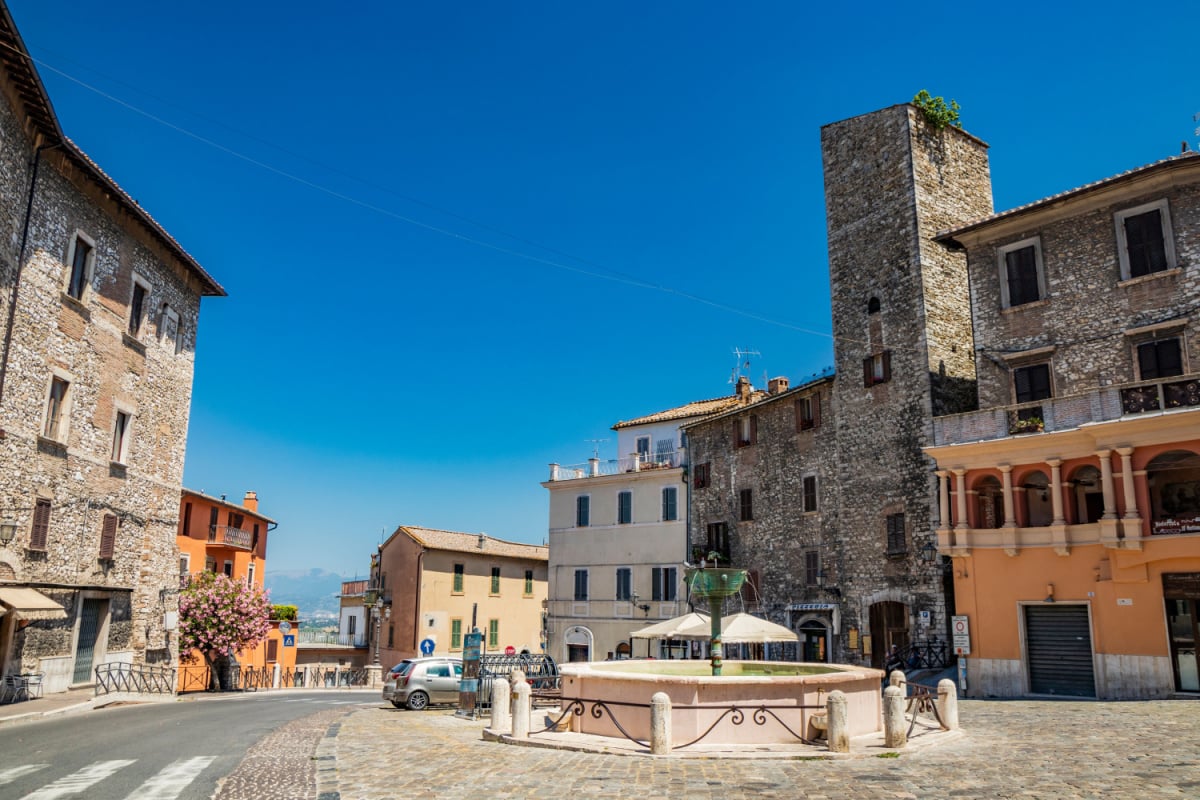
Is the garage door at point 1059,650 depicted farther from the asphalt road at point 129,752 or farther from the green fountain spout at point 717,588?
the asphalt road at point 129,752

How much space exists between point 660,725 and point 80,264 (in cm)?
2174

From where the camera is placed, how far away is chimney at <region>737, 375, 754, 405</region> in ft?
140

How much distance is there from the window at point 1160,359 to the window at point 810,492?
12287 millimetres

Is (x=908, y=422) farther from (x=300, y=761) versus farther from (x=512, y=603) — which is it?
(x=512, y=603)

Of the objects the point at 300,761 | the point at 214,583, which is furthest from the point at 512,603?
the point at 300,761

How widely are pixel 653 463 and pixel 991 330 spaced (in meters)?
19.3

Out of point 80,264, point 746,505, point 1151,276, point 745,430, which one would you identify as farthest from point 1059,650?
point 80,264

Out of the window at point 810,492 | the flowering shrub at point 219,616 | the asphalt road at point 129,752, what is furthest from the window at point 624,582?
the asphalt road at point 129,752

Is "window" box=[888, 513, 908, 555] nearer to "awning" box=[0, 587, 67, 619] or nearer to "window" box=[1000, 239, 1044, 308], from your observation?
"window" box=[1000, 239, 1044, 308]

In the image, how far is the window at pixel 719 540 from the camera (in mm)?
37750

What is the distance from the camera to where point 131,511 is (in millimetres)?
28500

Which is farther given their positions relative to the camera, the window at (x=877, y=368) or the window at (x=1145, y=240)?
the window at (x=877, y=368)

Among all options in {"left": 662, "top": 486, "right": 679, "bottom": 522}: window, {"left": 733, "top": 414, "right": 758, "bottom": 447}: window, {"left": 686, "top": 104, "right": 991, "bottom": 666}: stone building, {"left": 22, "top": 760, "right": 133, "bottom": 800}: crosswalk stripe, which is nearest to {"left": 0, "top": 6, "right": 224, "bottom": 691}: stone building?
{"left": 22, "top": 760, "right": 133, "bottom": 800}: crosswalk stripe

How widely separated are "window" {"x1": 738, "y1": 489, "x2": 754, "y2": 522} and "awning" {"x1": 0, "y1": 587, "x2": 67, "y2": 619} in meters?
24.5
